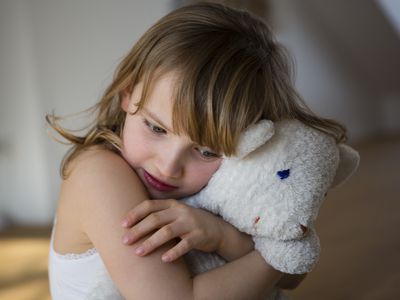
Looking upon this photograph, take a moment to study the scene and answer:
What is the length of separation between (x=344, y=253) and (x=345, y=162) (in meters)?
0.96

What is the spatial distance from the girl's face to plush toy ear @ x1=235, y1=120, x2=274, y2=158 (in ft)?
0.20

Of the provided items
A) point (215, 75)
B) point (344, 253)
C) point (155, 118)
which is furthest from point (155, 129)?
point (344, 253)

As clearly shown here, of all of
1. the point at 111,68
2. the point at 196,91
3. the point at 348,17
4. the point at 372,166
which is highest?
the point at 111,68

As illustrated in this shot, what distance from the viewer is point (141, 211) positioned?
2.57ft

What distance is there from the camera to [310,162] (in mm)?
843

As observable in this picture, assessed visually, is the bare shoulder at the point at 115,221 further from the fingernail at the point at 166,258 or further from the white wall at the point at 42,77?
the white wall at the point at 42,77

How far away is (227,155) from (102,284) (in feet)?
1.01

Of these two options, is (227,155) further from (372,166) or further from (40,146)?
(372,166)

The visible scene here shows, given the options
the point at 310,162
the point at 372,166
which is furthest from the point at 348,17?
the point at 310,162

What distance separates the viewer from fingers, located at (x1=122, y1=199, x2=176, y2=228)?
2.55 ft

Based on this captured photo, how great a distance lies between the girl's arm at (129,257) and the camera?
30.3 inches

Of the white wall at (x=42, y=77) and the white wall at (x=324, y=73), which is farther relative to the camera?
the white wall at (x=324, y=73)

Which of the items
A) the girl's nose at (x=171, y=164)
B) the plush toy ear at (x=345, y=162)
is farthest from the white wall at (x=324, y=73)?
the girl's nose at (x=171, y=164)

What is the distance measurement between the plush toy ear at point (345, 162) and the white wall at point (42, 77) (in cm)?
159
